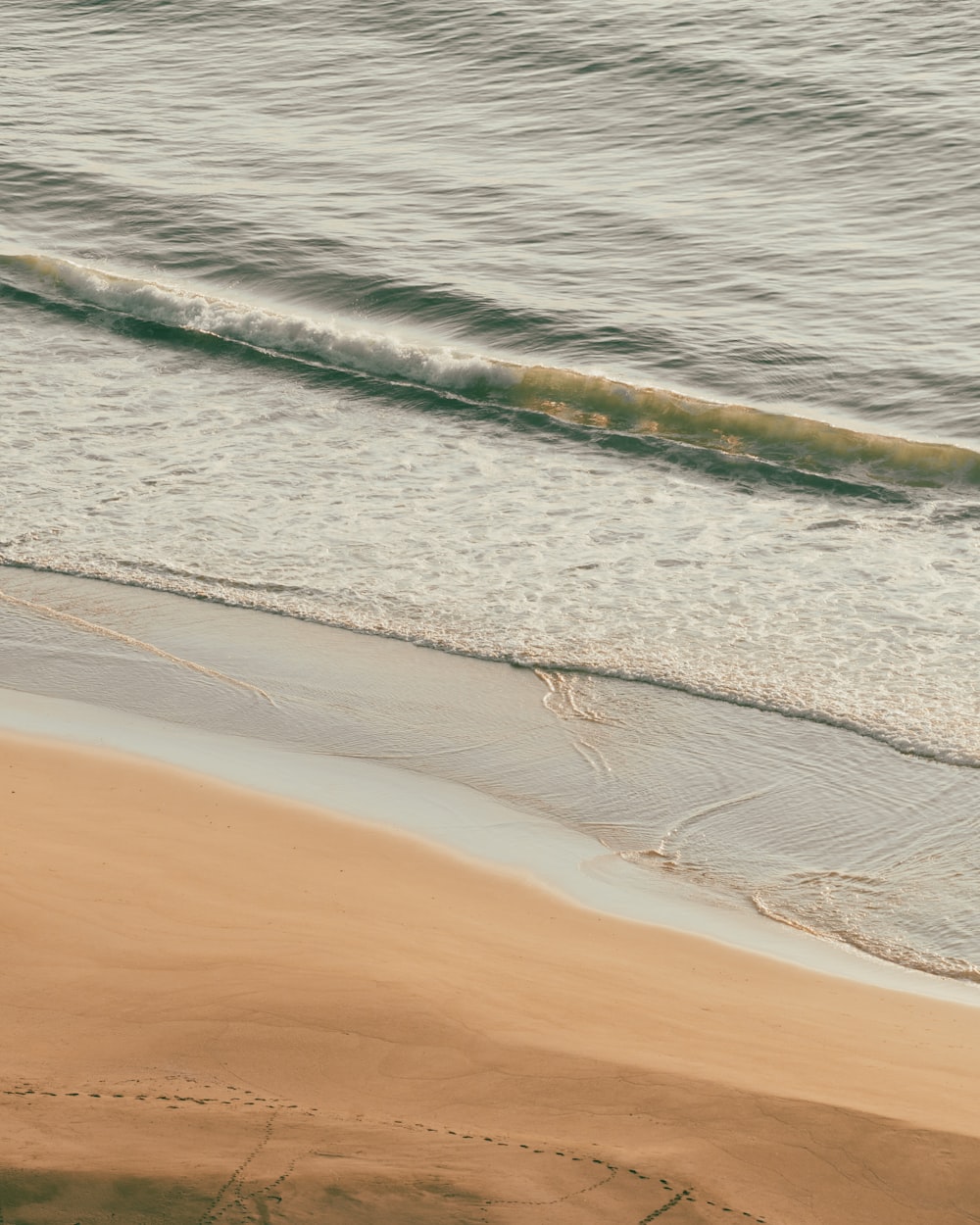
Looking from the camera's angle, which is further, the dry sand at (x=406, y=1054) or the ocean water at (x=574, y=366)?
the ocean water at (x=574, y=366)

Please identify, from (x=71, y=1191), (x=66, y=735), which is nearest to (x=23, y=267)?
(x=66, y=735)

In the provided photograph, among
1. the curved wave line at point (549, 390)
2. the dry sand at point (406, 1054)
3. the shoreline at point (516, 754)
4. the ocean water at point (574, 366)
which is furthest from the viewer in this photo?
the curved wave line at point (549, 390)

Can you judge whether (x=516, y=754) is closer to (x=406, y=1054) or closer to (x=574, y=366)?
(x=406, y=1054)

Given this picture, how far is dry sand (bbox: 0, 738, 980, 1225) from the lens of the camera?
3.20 m

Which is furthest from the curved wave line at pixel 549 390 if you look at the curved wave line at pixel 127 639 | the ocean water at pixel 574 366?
the curved wave line at pixel 127 639

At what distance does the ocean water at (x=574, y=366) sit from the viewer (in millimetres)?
6645

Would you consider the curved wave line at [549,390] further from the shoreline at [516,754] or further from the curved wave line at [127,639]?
the curved wave line at [127,639]

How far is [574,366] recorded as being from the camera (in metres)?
11.6

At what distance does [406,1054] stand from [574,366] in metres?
8.37

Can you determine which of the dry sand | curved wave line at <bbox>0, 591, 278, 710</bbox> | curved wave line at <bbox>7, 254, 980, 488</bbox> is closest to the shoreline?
curved wave line at <bbox>0, 591, 278, 710</bbox>

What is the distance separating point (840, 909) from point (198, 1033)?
2.35 metres

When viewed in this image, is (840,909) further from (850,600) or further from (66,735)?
(66,735)

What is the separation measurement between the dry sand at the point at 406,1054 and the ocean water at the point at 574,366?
813 mm

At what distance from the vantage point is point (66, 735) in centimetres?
623
